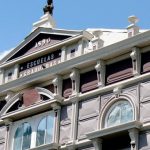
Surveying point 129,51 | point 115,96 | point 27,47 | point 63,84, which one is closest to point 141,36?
point 129,51

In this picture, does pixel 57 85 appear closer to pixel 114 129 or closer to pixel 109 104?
pixel 109 104

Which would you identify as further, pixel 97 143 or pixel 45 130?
pixel 45 130

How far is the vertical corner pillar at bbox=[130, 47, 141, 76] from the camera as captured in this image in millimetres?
30031

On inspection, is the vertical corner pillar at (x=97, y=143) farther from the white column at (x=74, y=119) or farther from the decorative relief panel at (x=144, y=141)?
the decorative relief panel at (x=144, y=141)

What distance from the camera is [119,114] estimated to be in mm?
30109

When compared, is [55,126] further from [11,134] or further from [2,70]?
[2,70]

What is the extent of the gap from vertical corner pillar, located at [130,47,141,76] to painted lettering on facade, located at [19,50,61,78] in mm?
4611

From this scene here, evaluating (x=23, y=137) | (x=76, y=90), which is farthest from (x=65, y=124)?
(x=23, y=137)

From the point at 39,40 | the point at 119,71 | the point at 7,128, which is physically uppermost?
the point at 39,40

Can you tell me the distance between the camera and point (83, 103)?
3175cm

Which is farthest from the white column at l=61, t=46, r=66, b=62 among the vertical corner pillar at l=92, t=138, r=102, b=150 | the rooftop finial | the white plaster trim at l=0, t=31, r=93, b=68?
the vertical corner pillar at l=92, t=138, r=102, b=150

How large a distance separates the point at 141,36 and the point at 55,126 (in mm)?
5955

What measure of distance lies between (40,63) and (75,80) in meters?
2.90

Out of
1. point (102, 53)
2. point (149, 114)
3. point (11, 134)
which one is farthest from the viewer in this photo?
point (11, 134)
